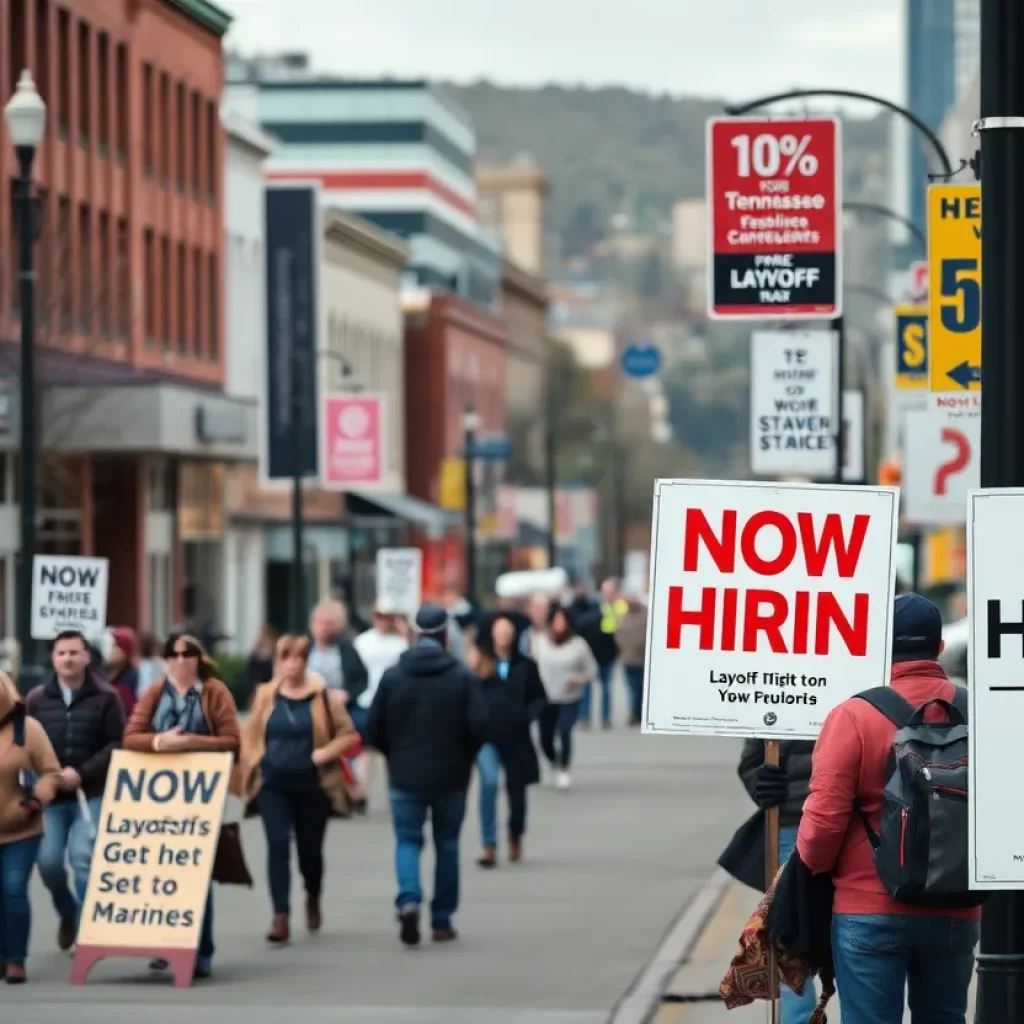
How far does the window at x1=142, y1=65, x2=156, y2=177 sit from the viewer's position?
180ft

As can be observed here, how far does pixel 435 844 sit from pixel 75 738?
7.13 feet

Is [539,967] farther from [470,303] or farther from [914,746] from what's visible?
[470,303]

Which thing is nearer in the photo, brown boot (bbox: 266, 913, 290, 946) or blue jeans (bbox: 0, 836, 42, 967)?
blue jeans (bbox: 0, 836, 42, 967)

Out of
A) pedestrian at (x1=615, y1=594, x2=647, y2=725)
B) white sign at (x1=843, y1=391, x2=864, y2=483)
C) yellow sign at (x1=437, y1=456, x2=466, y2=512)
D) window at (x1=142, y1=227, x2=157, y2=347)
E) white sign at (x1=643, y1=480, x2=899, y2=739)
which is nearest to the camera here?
white sign at (x1=643, y1=480, x2=899, y2=739)

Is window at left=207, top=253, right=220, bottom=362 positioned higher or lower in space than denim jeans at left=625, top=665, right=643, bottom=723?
higher

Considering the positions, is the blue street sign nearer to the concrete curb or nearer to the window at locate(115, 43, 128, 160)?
the window at locate(115, 43, 128, 160)

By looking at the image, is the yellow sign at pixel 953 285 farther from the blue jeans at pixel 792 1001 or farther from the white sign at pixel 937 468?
the white sign at pixel 937 468

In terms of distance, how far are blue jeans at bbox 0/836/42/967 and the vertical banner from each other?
45.3m

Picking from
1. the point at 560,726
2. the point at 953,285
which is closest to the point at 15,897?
the point at 953,285

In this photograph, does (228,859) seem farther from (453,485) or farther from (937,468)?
(453,485)

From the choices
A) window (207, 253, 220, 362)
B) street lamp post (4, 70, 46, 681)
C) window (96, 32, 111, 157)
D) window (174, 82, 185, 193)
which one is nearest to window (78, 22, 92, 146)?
window (96, 32, 111, 157)

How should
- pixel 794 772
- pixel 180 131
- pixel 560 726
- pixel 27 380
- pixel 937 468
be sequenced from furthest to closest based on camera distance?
pixel 180 131
pixel 560 726
pixel 937 468
pixel 27 380
pixel 794 772

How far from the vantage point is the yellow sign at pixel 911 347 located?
27719mm

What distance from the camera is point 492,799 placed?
70.1 feet
